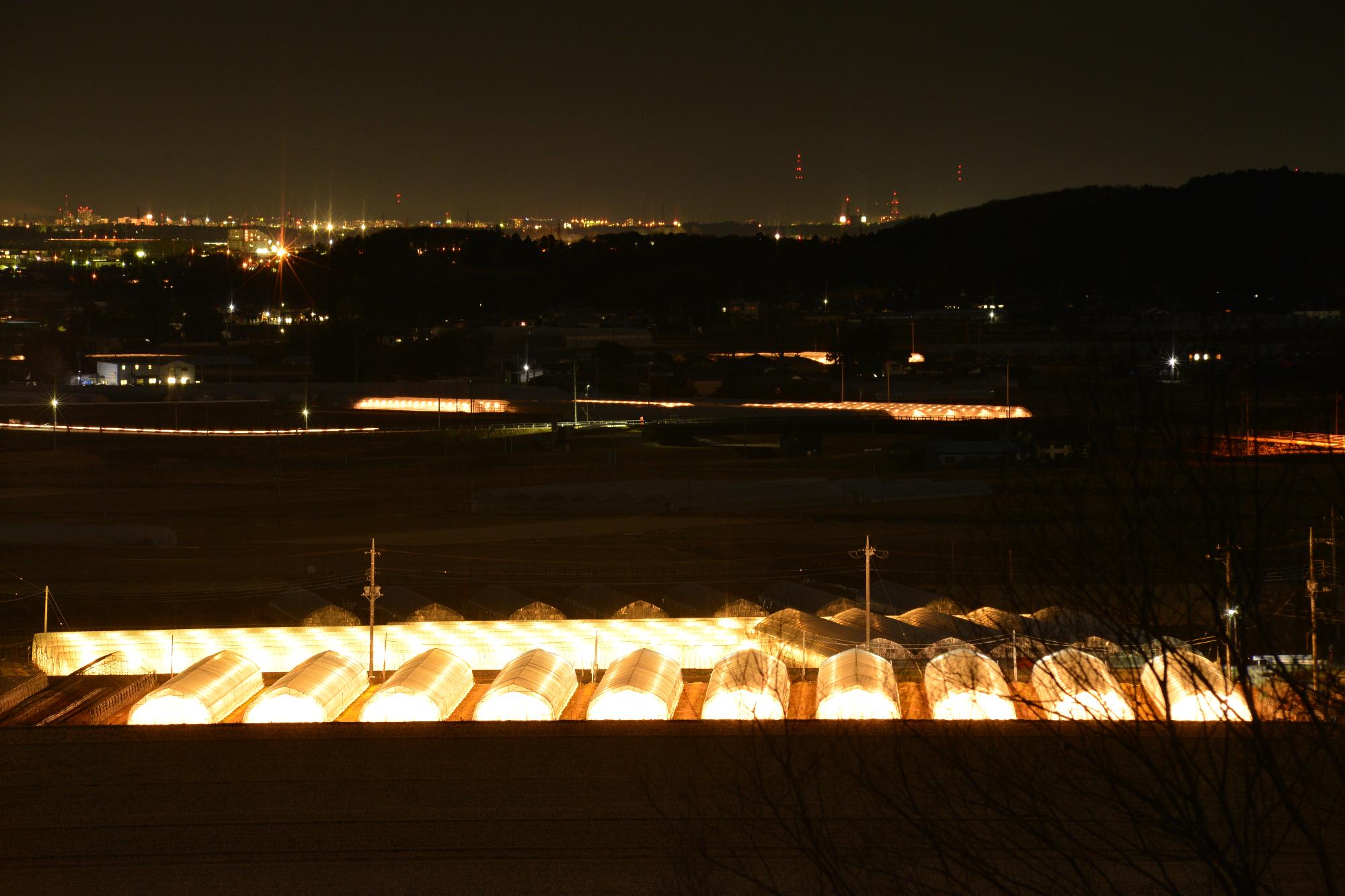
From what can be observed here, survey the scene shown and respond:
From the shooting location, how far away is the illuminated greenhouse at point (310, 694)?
413cm

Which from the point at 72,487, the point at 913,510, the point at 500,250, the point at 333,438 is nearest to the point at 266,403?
the point at 333,438

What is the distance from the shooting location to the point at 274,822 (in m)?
2.88

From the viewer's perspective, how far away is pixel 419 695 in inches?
166

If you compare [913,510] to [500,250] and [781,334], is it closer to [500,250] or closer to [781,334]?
[781,334]

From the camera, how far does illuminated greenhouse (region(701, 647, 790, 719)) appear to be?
399 cm

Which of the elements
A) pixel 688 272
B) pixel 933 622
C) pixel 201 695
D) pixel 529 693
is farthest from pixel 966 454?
pixel 688 272

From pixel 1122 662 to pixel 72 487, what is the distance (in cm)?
921

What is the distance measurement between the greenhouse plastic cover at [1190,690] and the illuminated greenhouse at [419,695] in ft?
7.83

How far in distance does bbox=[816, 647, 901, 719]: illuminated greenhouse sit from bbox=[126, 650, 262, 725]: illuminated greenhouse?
2124 millimetres

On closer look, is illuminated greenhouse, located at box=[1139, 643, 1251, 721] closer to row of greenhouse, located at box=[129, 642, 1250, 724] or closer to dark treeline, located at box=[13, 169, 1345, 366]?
row of greenhouse, located at box=[129, 642, 1250, 724]

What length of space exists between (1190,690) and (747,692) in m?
1.64

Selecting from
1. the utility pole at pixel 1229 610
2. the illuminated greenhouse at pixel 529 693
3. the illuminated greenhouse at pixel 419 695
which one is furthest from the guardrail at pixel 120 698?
the utility pole at pixel 1229 610

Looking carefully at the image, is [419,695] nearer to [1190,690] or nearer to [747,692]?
[747,692]

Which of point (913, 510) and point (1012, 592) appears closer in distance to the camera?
point (1012, 592)
